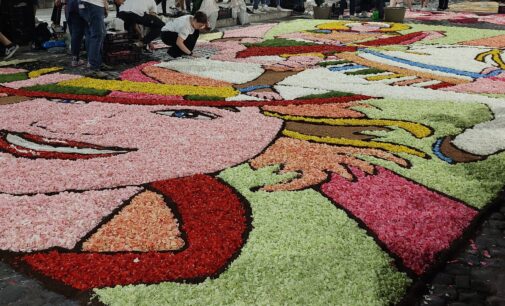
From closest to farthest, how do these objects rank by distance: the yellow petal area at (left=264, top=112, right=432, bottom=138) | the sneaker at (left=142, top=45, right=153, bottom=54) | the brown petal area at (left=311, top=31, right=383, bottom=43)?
the yellow petal area at (left=264, top=112, right=432, bottom=138)
the sneaker at (left=142, top=45, right=153, bottom=54)
the brown petal area at (left=311, top=31, right=383, bottom=43)

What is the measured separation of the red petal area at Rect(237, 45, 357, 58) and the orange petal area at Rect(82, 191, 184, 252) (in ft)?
18.8

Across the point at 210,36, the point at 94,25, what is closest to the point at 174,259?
the point at 94,25

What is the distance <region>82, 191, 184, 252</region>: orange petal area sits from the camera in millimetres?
2736

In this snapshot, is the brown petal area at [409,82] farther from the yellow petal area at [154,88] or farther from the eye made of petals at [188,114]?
the eye made of petals at [188,114]

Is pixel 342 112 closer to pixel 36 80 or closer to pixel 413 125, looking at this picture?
pixel 413 125

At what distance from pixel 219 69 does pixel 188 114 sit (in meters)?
2.45

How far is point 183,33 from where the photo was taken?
8109 mm

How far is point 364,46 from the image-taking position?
9.44 m

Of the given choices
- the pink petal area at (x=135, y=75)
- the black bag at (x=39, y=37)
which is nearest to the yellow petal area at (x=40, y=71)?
the pink petal area at (x=135, y=75)

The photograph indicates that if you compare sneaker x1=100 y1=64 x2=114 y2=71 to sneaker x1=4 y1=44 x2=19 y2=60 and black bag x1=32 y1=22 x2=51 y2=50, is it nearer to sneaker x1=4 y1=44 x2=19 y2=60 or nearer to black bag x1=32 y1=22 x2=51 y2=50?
sneaker x1=4 y1=44 x2=19 y2=60

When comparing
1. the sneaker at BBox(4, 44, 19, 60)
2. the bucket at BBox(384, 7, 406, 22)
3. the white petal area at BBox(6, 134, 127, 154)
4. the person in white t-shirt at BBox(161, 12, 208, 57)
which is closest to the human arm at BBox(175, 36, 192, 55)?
the person in white t-shirt at BBox(161, 12, 208, 57)

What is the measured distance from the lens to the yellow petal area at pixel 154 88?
19.5 feet

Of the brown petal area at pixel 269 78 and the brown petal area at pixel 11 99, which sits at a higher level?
the brown petal area at pixel 11 99

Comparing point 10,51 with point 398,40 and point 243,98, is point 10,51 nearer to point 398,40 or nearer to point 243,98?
point 243,98
